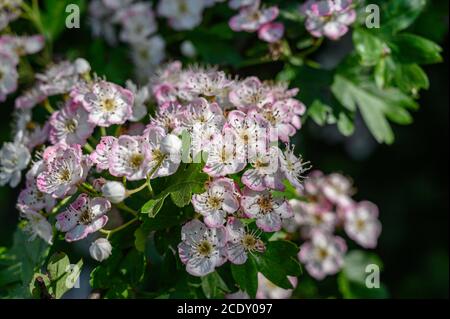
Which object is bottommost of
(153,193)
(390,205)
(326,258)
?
(390,205)

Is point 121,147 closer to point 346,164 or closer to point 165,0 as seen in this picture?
point 165,0

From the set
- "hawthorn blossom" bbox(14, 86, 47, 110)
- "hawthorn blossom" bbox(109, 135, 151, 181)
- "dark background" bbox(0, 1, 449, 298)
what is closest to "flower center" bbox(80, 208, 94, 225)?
"hawthorn blossom" bbox(109, 135, 151, 181)

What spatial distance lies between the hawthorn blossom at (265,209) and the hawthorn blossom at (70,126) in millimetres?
479

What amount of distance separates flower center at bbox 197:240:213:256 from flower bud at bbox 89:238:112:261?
0.74ft

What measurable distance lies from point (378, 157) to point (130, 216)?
6.79 ft

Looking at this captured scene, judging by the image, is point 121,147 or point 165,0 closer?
point 121,147

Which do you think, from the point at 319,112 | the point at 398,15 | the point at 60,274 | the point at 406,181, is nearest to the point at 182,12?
the point at 319,112

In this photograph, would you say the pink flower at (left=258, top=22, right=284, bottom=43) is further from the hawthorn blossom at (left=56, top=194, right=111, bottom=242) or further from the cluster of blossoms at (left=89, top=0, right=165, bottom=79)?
the hawthorn blossom at (left=56, top=194, right=111, bottom=242)

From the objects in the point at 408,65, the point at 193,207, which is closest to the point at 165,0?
the point at 408,65

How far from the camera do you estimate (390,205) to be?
3.54m

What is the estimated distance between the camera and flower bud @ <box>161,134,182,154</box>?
1.56m

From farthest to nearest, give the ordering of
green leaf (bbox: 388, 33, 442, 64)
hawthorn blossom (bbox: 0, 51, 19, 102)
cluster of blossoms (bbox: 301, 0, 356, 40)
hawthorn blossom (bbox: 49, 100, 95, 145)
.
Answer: hawthorn blossom (bbox: 0, 51, 19, 102)
green leaf (bbox: 388, 33, 442, 64)
cluster of blossoms (bbox: 301, 0, 356, 40)
hawthorn blossom (bbox: 49, 100, 95, 145)

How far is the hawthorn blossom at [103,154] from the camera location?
1.62m

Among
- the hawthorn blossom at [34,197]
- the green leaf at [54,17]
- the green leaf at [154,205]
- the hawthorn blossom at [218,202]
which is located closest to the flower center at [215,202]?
the hawthorn blossom at [218,202]
